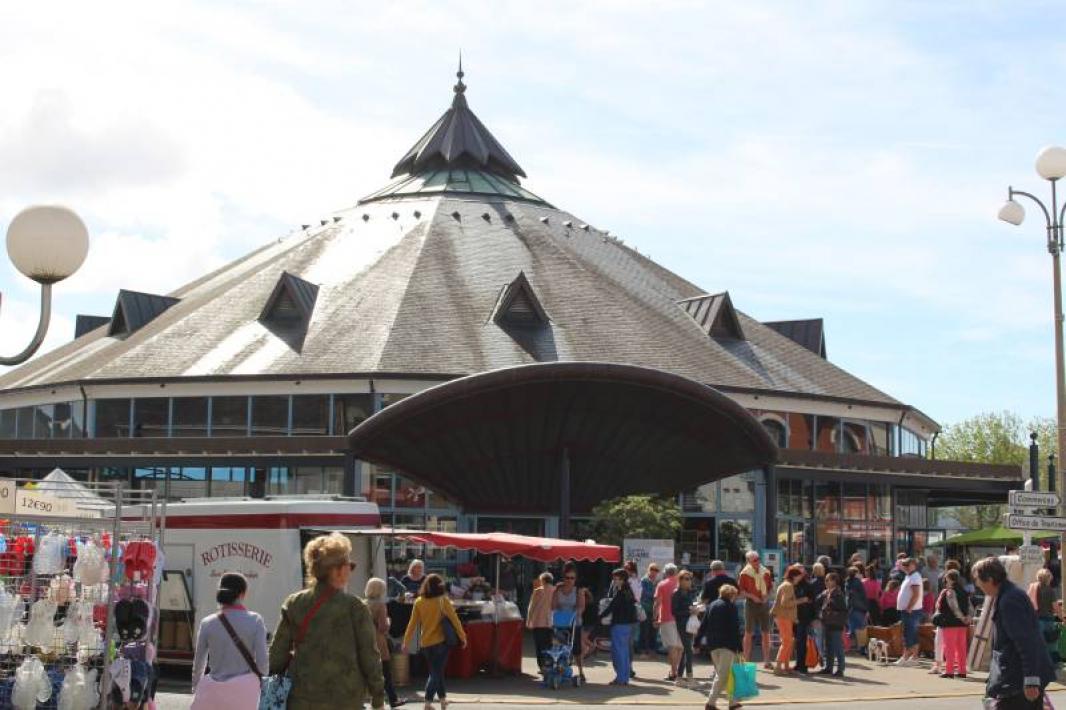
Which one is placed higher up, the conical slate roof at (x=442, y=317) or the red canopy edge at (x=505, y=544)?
the conical slate roof at (x=442, y=317)

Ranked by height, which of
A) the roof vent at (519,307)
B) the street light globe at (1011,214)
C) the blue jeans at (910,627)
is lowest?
the blue jeans at (910,627)

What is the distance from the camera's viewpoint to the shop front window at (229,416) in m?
39.3

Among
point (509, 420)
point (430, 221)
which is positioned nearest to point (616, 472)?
point (509, 420)

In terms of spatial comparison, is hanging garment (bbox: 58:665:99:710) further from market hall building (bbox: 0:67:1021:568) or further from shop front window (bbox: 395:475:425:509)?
shop front window (bbox: 395:475:425:509)

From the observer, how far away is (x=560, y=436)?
110 ft

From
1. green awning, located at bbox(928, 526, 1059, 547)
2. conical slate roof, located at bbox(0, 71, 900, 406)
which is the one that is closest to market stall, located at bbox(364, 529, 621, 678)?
conical slate roof, located at bbox(0, 71, 900, 406)

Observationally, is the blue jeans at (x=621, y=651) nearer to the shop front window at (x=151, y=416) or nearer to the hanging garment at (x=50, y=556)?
the hanging garment at (x=50, y=556)

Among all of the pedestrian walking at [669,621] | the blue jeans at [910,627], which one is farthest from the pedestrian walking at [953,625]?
the pedestrian walking at [669,621]

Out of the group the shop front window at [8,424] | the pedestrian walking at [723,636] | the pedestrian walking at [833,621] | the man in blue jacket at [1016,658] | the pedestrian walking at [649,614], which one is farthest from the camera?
the shop front window at [8,424]

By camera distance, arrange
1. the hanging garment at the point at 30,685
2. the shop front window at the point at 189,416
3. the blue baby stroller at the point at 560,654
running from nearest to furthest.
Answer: the hanging garment at the point at 30,685 → the blue baby stroller at the point at 560,654 → the shop front window at the point at 189,416

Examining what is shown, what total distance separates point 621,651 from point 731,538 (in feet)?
59.8

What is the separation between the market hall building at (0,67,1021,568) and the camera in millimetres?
37312

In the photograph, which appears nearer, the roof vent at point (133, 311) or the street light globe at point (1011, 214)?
the street light globe at point (1011, 214)

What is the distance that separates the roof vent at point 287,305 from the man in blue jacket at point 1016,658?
33574mm
